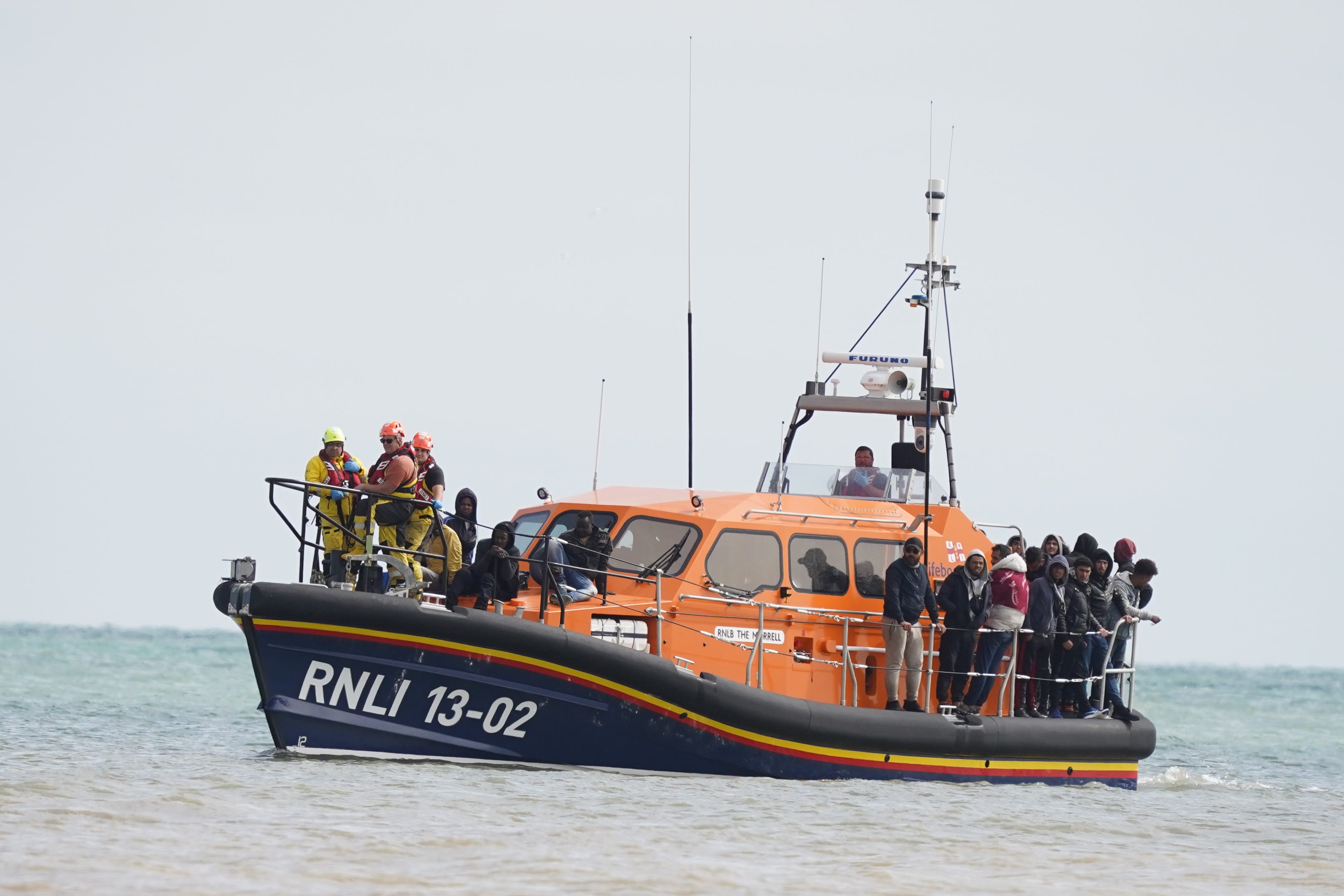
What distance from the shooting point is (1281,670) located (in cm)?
6912

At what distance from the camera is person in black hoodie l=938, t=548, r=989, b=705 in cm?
1157

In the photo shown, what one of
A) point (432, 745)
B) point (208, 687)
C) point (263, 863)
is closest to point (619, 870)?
point (263, 863)

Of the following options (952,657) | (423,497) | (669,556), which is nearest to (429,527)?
(423,497)

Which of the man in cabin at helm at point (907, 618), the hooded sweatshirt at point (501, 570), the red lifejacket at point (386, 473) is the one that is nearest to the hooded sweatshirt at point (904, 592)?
the man in cabin at helm at point (907, 618)

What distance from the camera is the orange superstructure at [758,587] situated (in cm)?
1097

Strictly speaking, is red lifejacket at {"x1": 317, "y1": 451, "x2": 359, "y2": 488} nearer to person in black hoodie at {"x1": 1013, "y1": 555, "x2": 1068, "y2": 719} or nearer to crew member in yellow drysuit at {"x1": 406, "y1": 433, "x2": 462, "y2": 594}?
crew member in yellow drysuit at {"x1": 406, "y1": 433, "x2": 462, "y2": 594}

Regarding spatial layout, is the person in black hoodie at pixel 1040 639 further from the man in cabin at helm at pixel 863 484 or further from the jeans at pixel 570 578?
the jeans at pixel 570 578

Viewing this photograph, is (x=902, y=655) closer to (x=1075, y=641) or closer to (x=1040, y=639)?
(x=1040, y=639)

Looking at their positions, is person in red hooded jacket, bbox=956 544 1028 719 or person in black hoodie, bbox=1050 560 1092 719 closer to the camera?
person in red hooded jacket, bbox=956 544 1028 719

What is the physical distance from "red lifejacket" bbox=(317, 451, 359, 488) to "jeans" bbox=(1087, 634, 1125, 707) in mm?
5551

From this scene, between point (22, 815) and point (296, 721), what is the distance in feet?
6.49

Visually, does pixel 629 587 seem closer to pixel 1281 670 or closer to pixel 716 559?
pixel 716 559

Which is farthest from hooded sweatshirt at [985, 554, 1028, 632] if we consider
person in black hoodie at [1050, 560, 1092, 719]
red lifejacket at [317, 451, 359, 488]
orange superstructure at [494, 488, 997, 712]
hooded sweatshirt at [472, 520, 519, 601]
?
red lifejacket at [317, 451, 359, 488]

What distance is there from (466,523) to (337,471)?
1.39m
